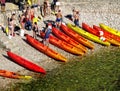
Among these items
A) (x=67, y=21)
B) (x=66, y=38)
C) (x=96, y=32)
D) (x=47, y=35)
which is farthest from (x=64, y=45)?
(x=67, y=21)

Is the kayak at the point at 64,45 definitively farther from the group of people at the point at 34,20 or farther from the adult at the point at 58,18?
the adult at the point at 58,18

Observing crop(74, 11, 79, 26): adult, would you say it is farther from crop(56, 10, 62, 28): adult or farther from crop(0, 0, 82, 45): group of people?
crop(56, 10, 62, 28): adult

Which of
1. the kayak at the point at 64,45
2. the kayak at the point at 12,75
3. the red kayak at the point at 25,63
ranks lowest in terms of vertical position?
the kayak at the point at 12,75

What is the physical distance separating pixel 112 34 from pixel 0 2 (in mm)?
9355

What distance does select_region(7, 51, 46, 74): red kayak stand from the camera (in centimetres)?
2845

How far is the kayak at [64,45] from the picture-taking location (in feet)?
103

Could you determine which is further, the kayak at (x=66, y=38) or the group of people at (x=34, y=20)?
the kayak at (x=66, y=38)

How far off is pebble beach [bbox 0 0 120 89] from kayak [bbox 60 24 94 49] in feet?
1.64

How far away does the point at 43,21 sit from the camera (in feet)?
116

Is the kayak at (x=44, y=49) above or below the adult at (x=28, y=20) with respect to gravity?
below

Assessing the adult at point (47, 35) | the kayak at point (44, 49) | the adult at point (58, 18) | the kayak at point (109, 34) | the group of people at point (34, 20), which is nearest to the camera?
A: the kayak at point (44, 49)

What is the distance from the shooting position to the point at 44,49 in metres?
31.0

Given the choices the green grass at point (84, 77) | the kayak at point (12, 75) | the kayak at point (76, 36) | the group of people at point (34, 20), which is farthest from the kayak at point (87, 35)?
the kayak at point (12, 75)

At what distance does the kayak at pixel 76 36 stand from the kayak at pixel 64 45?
1.19m
